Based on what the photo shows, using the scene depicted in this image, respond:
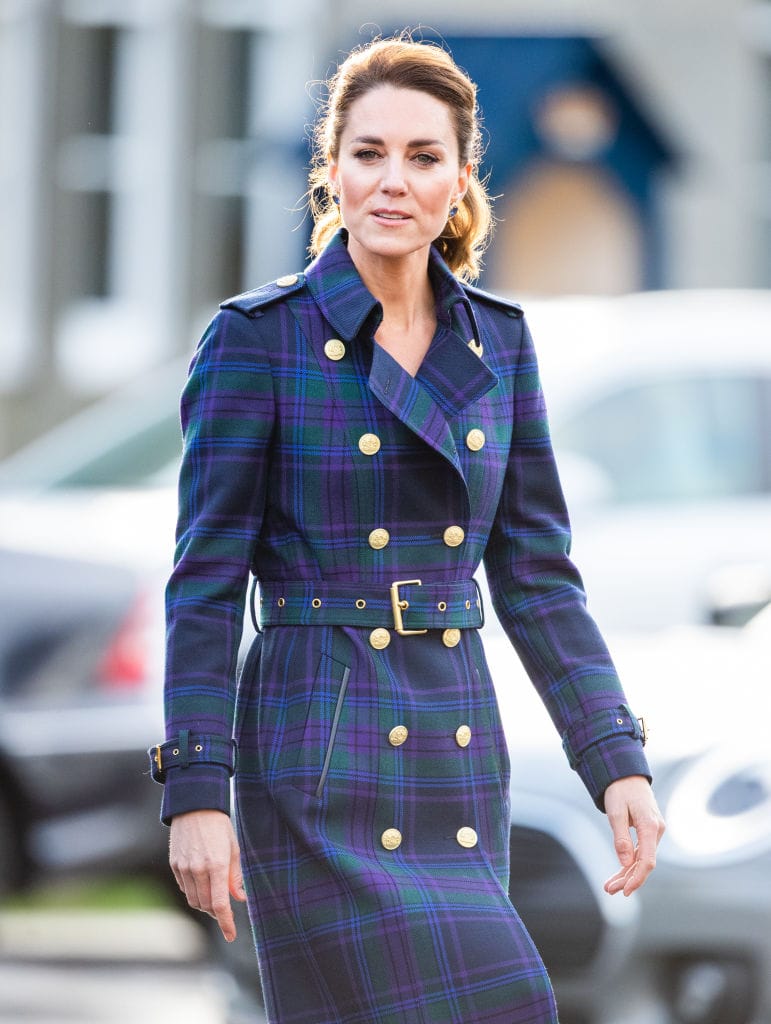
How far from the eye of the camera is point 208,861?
8.40 ft

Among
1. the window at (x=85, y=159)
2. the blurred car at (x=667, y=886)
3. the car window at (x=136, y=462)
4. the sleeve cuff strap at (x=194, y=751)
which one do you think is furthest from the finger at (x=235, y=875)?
the window at (x=85, y=159)

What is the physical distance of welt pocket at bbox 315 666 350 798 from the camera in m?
2.65

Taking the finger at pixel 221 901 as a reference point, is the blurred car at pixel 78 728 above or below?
above

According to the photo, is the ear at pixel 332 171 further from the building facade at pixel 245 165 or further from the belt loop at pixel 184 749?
the building facade at pixel 245 165

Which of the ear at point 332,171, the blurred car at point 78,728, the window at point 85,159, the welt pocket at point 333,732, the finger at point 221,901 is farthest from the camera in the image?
the window at point 85,159

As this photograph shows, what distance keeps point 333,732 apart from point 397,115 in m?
0.81

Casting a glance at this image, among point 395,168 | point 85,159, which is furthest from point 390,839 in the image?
point 85,159

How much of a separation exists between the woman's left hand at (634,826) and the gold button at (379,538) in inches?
17.7

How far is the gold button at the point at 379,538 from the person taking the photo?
2730mm

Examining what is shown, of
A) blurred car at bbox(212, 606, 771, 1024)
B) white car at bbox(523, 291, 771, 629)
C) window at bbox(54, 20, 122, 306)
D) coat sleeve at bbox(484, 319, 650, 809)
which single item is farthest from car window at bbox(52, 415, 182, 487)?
window at bbox(54, 20, 122, 306)

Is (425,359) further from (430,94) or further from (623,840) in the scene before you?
(623,840)

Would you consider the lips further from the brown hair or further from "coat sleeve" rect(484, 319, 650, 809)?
"coat sleeve" rect(484, 319, 650, 809)

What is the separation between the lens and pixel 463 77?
288 cm

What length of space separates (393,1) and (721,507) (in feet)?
33.7
